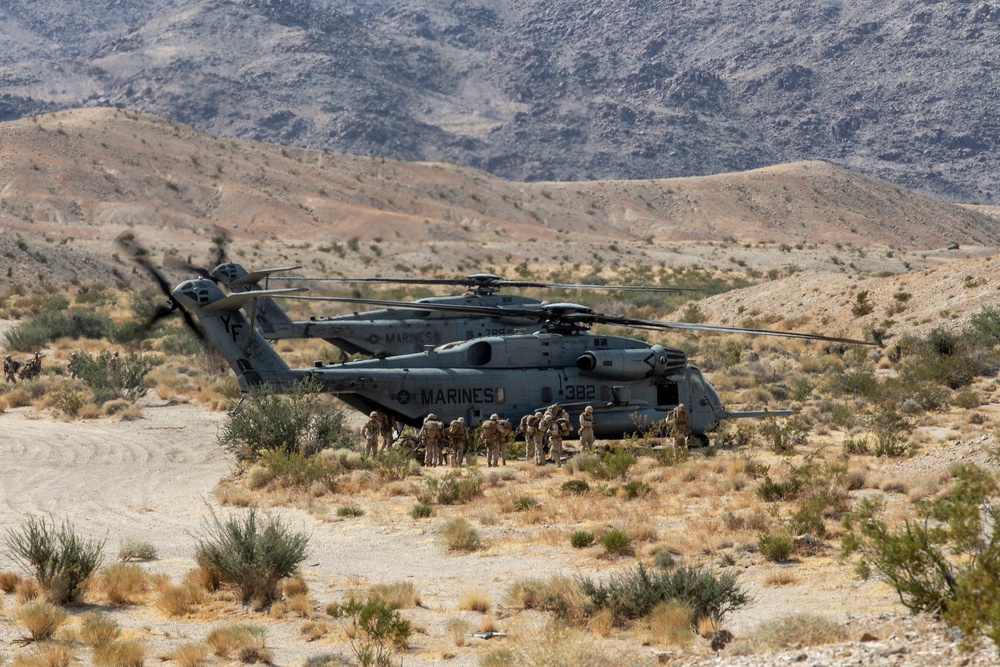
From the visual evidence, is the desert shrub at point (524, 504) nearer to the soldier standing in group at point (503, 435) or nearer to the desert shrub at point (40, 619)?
the soldier standing in group at point (503, 435)

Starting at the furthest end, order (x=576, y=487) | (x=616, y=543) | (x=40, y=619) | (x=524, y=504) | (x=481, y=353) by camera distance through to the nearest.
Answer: (x=481, y=353)
(x=576, y=487)
(x=524, y=504)
(x=616, y=543)
(x=40, y=619)

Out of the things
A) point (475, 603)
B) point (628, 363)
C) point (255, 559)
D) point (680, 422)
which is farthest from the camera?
point (628, 363)

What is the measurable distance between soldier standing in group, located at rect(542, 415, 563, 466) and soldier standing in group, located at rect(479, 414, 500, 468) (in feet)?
2.78

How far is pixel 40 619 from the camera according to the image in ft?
34.5

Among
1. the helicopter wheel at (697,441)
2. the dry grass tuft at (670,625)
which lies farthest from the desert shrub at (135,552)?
the helicopter wheel at (697,441)

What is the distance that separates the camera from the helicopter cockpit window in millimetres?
21906

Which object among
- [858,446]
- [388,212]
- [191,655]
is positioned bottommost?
[191,655]

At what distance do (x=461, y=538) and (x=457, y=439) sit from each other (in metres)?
5.64

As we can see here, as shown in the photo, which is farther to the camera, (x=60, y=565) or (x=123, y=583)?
(x=123, y=583)

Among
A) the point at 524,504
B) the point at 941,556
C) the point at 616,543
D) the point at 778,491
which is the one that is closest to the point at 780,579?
the point at 616,543

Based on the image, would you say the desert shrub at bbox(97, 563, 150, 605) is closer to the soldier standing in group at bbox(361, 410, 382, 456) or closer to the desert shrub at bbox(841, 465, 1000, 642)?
the desert shrub at bbox(841, 465, 1000, 642)

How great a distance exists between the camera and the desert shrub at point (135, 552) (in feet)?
45.4

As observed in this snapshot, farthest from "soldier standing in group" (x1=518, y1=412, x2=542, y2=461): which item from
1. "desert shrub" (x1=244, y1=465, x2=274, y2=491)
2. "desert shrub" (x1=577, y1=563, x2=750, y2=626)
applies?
A: "desert shrub" (x1=577, y1=563, x2=750, y2=626)

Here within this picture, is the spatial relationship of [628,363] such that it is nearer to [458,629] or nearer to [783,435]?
[783,435]
